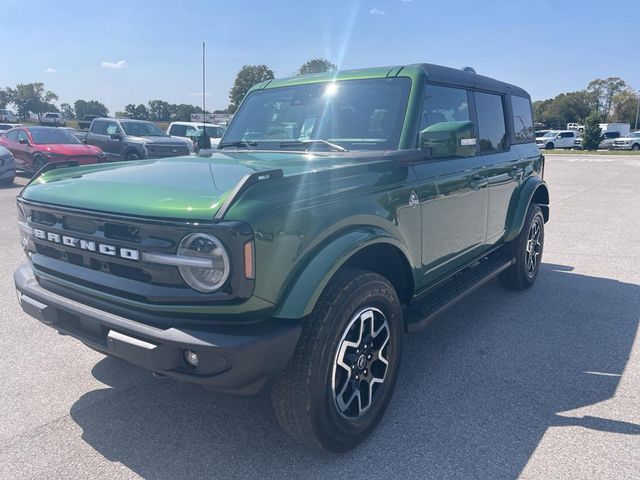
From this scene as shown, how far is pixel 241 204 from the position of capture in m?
2.17

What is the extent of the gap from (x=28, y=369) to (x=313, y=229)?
98.8 inches

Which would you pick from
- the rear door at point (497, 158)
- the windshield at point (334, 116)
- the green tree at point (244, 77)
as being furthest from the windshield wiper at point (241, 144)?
the green tree at point (244, 77)

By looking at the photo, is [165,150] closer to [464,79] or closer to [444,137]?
[464,79]

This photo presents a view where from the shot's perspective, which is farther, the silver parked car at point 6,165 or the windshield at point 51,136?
the windshield at point 51,136

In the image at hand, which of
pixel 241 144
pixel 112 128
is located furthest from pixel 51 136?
pixel 241 144

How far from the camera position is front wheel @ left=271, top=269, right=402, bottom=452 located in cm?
238

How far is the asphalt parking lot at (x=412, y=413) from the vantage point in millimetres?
2574

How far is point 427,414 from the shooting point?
3.04m

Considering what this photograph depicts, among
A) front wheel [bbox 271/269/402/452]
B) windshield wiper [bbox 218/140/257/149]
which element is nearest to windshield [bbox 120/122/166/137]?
windshield wiper [bbox 218/140/257/149]

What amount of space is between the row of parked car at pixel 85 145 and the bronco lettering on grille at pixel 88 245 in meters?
11.2

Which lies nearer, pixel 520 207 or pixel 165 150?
pixel 520 207

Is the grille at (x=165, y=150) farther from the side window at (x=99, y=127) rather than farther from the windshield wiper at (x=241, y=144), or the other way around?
the windshield wiper at (x=241, y=144)

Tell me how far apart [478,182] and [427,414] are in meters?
1.91

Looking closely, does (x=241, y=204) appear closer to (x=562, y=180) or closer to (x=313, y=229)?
(x=313, y=229)
